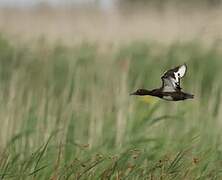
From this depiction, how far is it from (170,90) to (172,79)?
6cm

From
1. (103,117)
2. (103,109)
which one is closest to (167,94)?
(103,117)

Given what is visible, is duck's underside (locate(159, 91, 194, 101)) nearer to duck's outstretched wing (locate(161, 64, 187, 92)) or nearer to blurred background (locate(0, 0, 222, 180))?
duck's outstretched wing (locate(161, 64, 187, 92))

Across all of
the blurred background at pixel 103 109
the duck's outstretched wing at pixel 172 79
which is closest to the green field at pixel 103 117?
the blurred background at pixel 103 109

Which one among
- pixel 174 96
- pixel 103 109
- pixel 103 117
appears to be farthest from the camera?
pixel 103 109

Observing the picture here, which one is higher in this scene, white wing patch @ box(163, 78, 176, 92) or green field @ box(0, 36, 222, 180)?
white wing patch @ box(163, 78, 176, 92)

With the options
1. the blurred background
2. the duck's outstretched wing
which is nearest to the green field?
the blurred background

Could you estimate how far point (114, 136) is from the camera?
12.9ft

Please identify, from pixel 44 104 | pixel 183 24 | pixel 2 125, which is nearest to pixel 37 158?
pixel 2 125

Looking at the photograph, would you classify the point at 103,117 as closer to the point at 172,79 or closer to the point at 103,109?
the point at 103,109

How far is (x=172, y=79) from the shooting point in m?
2.34

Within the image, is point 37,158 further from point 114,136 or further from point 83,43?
point 83,43

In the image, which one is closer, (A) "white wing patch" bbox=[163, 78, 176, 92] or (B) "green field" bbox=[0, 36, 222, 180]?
(A) "white wing patch" bbox=[163, 78, 176, 92]

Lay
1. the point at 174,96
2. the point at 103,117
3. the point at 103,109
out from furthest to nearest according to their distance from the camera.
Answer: the point at 103,109
the point at 103,117
the point at 174,96

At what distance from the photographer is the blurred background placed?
3.19 m
